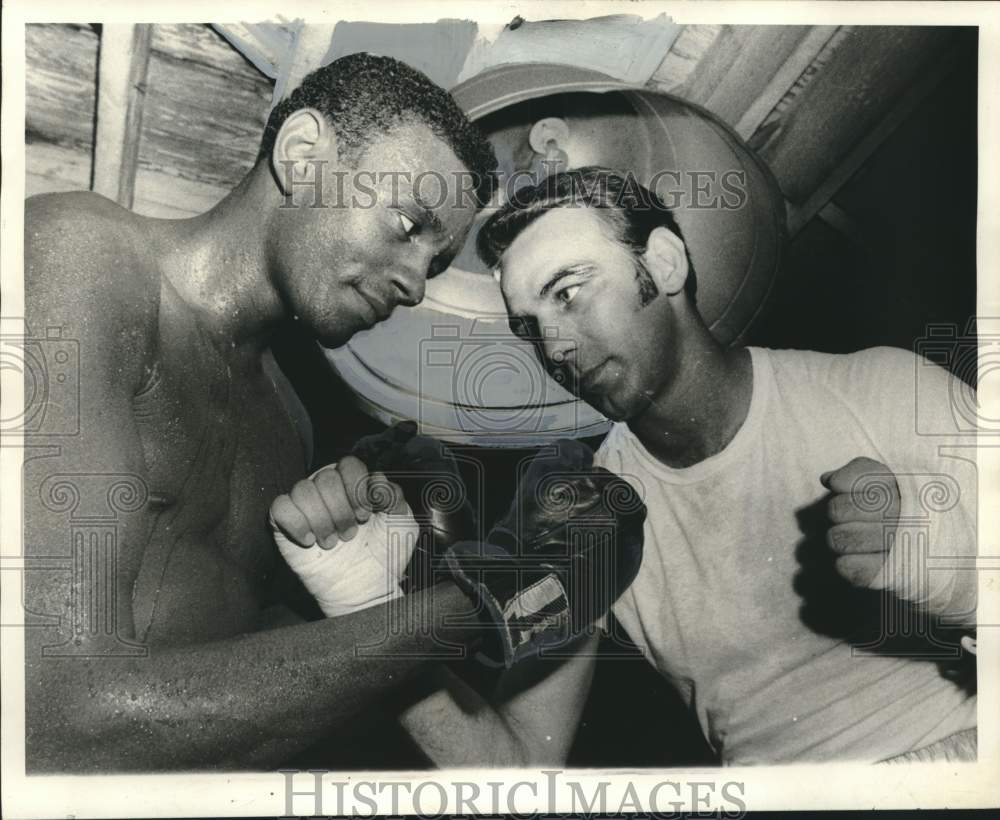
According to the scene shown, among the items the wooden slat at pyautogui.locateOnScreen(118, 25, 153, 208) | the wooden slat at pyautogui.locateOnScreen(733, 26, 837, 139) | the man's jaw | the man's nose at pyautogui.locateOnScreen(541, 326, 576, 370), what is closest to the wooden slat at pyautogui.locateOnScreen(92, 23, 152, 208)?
the wooden slat at pyautogui.locateOnScreen(118, 25, 153, 208)

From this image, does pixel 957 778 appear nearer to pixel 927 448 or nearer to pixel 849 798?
pixel 849 798

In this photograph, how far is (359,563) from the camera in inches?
114

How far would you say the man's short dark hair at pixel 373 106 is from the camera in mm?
2846

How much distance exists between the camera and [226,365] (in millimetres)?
2873

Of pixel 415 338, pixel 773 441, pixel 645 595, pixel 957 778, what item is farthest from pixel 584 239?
pixel 957 778

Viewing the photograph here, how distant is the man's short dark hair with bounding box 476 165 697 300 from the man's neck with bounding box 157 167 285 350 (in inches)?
19.6

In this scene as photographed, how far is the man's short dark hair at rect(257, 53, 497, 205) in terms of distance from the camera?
2846mm

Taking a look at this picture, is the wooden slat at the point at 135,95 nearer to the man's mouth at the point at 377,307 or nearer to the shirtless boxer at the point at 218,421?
the shirtless boxer at the point at 218,421

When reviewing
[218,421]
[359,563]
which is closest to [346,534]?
[359,563]

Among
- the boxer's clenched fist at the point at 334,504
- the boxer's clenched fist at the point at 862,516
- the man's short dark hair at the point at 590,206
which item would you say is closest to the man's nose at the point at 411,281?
the man's short dark hair at the point at 590,206

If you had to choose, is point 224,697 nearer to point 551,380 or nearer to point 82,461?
point 82,461

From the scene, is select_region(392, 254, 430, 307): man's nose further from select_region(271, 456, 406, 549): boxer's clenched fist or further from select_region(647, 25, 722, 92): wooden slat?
select_region(647, 25, 722, 92): wooden slat

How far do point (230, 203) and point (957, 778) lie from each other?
7.08 feet

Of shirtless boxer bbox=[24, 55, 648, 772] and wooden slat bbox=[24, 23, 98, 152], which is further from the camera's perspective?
wooden slat bbox=[24, 23, 98, 152]
